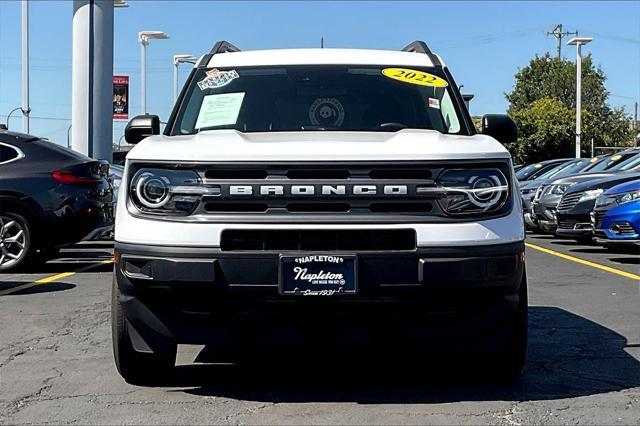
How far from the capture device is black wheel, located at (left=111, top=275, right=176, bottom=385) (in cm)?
463

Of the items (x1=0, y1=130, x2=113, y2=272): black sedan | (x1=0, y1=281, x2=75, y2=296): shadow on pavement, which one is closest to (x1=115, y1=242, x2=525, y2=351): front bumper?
(x1=0, y1=281, x2=75, y2=296): shadow on pavement

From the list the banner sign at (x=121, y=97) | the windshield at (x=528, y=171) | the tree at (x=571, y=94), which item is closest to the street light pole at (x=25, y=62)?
the banner sign at (x=121, y=97)

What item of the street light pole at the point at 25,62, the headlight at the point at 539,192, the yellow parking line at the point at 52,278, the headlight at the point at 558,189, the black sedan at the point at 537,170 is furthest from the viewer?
the street light pole at the point at 25,62

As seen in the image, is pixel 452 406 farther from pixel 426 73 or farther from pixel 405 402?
pixel 426 73

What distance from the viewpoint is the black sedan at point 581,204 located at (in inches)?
527

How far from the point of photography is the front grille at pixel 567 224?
45.1ft

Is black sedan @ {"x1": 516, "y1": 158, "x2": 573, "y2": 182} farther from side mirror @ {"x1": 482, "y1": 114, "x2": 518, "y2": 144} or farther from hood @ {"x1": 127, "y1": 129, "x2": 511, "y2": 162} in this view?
hood @ {"x1": 127, "y1": 129, "x2": 511, "y2": 162}

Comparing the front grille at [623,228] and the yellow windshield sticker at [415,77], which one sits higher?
the yellow windshield sticker at [415,77]

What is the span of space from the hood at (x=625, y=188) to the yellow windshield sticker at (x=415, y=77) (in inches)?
270

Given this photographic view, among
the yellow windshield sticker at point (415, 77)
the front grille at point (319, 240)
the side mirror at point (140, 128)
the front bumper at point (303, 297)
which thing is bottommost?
the front bumper at point (303, 297)

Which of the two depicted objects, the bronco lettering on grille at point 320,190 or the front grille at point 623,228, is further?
the front grille at point 623,228

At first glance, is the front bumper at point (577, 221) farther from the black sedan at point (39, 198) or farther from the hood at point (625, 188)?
the black sedan at point (39, 198)

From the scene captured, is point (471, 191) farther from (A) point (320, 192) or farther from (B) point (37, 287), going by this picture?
(B) point (37, 287)

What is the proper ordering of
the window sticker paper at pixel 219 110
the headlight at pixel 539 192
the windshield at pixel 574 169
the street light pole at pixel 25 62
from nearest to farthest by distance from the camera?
the window sticker paper at pixel 219 110 → the headlight at pixel 539 192 → the windshield at pixel 574 169 → the street light pole at pixel 25 62
